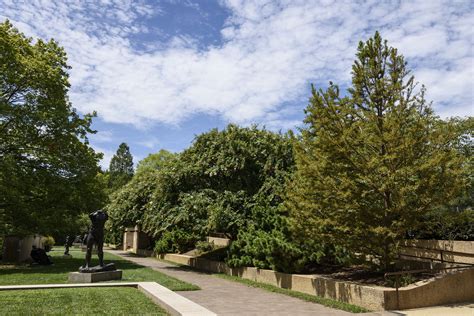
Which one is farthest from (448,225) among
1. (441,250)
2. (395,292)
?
(395,292)

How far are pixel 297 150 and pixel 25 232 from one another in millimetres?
15021

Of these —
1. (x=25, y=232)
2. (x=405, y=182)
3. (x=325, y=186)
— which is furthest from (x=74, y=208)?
(x=405, y=182)

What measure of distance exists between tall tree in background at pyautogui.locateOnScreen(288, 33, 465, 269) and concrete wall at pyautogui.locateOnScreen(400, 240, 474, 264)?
199cm

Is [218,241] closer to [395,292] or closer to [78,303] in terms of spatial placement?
[78,303]

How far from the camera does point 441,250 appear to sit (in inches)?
503

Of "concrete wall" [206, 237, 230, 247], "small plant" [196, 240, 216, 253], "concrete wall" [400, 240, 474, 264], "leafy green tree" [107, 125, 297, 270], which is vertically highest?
"leafy green tree" [107, 125, 297, 270]

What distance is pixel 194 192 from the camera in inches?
808

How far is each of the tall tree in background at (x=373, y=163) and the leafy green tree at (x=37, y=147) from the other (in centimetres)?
1336

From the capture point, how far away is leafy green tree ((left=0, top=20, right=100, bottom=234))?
64.7ft

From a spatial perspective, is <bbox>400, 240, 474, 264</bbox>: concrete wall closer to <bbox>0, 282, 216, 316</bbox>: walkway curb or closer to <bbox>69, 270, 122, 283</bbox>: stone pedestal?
<bbox>0, 282, 216, 316</bbox>: walkway curb

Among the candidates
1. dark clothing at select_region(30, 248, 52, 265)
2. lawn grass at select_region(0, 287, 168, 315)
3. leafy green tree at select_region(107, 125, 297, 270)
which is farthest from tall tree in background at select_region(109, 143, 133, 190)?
lawn grass at select_region(0, 287, 168, 315)

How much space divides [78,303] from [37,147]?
43.7ft

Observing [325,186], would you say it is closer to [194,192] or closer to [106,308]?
[106,308]

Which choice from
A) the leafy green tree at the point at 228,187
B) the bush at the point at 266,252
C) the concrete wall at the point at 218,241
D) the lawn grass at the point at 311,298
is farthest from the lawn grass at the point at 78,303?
the concrete wall at the point at 218,241
